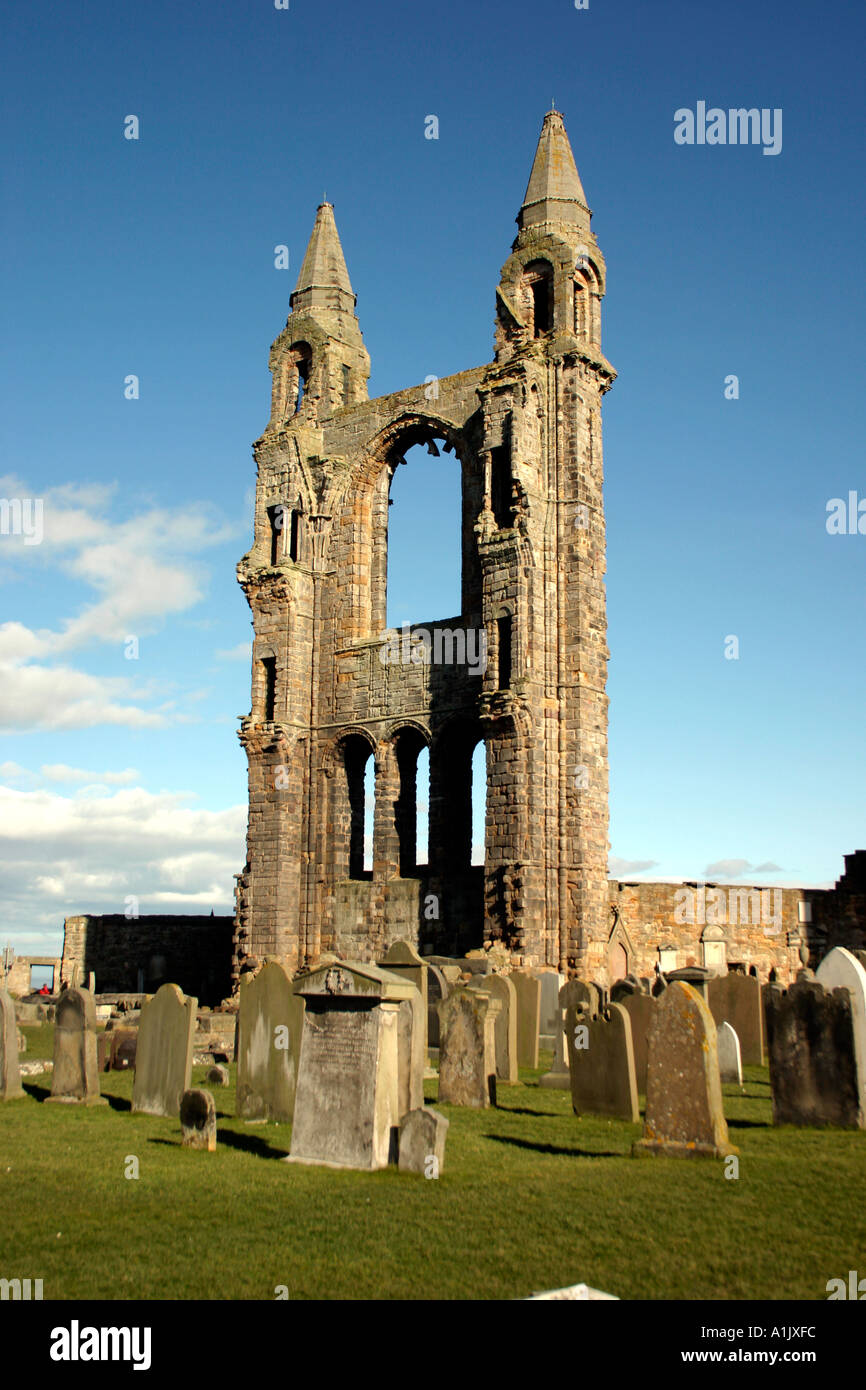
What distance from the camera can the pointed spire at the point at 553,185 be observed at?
2433cm

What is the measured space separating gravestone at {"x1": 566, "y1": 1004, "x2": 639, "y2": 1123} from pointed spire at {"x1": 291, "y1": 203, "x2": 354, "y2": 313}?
22.5 metres

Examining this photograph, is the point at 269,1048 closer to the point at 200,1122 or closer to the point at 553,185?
the point at 200,1122

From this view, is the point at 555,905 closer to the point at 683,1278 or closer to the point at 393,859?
the point at 393,859

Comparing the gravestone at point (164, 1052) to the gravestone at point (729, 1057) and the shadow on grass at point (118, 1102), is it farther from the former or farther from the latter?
the gravestone at point (729, 1057)

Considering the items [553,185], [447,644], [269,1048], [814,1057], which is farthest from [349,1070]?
[553,185]

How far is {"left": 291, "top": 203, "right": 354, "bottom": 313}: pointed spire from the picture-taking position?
28.7 metres

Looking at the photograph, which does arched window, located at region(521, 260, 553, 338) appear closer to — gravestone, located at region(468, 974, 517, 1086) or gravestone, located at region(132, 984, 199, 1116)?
gravestone, located at region(468, 974, 517, 1086)

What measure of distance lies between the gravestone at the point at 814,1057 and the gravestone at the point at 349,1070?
10.2 ft

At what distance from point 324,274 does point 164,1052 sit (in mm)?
23055

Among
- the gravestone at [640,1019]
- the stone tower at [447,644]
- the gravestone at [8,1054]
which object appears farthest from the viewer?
the stone tower at [447,644]

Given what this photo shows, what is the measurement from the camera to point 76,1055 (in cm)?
1154

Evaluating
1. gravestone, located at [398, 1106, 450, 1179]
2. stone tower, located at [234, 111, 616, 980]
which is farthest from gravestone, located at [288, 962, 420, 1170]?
stone tower, located at [234, 111, 616, 980]

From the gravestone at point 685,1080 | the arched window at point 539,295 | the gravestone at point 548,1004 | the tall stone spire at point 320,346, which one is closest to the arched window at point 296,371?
the tall stone spire at point 320,346

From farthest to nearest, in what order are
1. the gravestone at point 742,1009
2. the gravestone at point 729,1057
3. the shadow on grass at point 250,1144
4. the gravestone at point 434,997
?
1. the gravestone at point 434,997
2. the gravestone at point 742,1009
3. the gravestone at point 729,1057
4. the shadow on grass at point 250,1144
